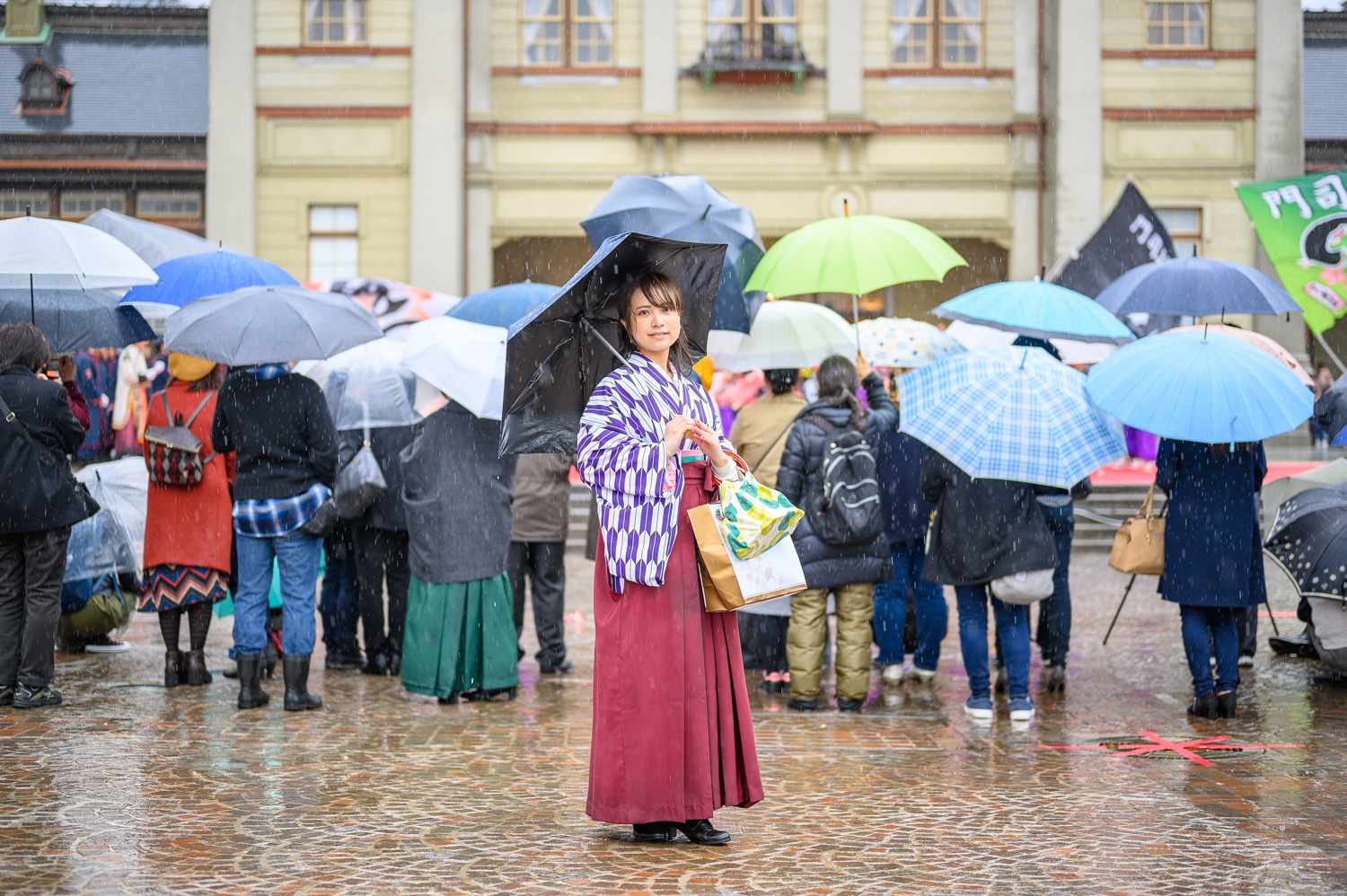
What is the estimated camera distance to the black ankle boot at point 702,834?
15.1 ft

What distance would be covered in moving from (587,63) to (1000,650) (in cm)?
1642

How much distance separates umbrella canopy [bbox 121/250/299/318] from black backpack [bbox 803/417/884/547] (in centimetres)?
327

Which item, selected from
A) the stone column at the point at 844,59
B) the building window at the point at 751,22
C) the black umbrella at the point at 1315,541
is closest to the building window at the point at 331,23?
the building window at the point at 751,22

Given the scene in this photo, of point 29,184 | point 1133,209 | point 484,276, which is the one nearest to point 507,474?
point 1133,209

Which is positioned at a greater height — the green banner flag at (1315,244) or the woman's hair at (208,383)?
the green banner flag at (1315,244)

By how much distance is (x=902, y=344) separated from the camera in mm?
8641

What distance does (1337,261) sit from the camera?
8602 mm

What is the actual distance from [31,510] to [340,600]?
2051 mm

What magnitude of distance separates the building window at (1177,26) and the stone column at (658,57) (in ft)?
23.9

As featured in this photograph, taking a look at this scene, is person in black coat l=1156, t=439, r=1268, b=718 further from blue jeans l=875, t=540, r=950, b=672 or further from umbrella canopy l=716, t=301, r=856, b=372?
umbrella canopy l=716, t=301, r=856, b=372

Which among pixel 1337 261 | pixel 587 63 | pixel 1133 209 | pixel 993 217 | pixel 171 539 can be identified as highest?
pixel 587 63

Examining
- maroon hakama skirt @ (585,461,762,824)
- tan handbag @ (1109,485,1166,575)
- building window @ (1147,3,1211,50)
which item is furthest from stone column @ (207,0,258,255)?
maroon hakama skirt @ (585,461,762,824)

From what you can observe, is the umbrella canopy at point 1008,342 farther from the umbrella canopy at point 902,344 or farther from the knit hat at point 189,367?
the knit hat at point 189,367

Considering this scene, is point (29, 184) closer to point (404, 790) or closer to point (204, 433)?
point (204, 433)
